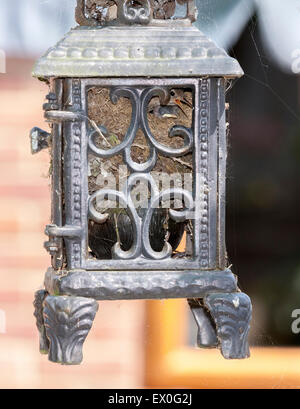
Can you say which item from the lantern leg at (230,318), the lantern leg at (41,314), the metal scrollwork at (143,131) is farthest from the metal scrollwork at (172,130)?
the lantern leg at (41,314)

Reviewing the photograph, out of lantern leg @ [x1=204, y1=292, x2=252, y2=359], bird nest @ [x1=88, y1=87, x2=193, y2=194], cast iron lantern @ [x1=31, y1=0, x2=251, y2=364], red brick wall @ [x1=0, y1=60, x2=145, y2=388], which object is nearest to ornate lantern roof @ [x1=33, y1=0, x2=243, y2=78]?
cast iron lantern @ [x1=31, y1=0, x2=251, y2=364]

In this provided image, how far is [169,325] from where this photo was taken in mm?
2193

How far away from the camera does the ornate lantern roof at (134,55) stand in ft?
4.37

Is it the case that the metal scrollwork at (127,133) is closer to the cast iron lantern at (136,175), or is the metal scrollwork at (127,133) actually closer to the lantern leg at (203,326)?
the cast iron lantern at (136,175)

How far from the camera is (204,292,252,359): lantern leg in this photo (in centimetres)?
138

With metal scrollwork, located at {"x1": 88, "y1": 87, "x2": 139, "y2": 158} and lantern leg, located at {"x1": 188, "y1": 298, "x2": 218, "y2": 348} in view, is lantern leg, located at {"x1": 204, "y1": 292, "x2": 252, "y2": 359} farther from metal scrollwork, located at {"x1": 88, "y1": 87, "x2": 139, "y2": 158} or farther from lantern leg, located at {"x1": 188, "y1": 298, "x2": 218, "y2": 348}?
metal scrollwork, located at {"x1": 88, "y1": 87, "x2": 139, "y2": 158}

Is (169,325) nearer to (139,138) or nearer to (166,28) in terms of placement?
(139,138)

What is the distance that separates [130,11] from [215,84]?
7.6 inches

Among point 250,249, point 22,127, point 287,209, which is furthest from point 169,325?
point 22,127

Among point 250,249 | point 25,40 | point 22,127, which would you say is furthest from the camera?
point 250,249

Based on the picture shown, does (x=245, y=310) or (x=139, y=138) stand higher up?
(x=139, y=138)

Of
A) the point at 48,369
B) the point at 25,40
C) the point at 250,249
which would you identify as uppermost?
the point at 25,40

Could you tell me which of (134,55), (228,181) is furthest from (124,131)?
(228,181)

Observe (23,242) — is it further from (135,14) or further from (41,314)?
(135,14)
